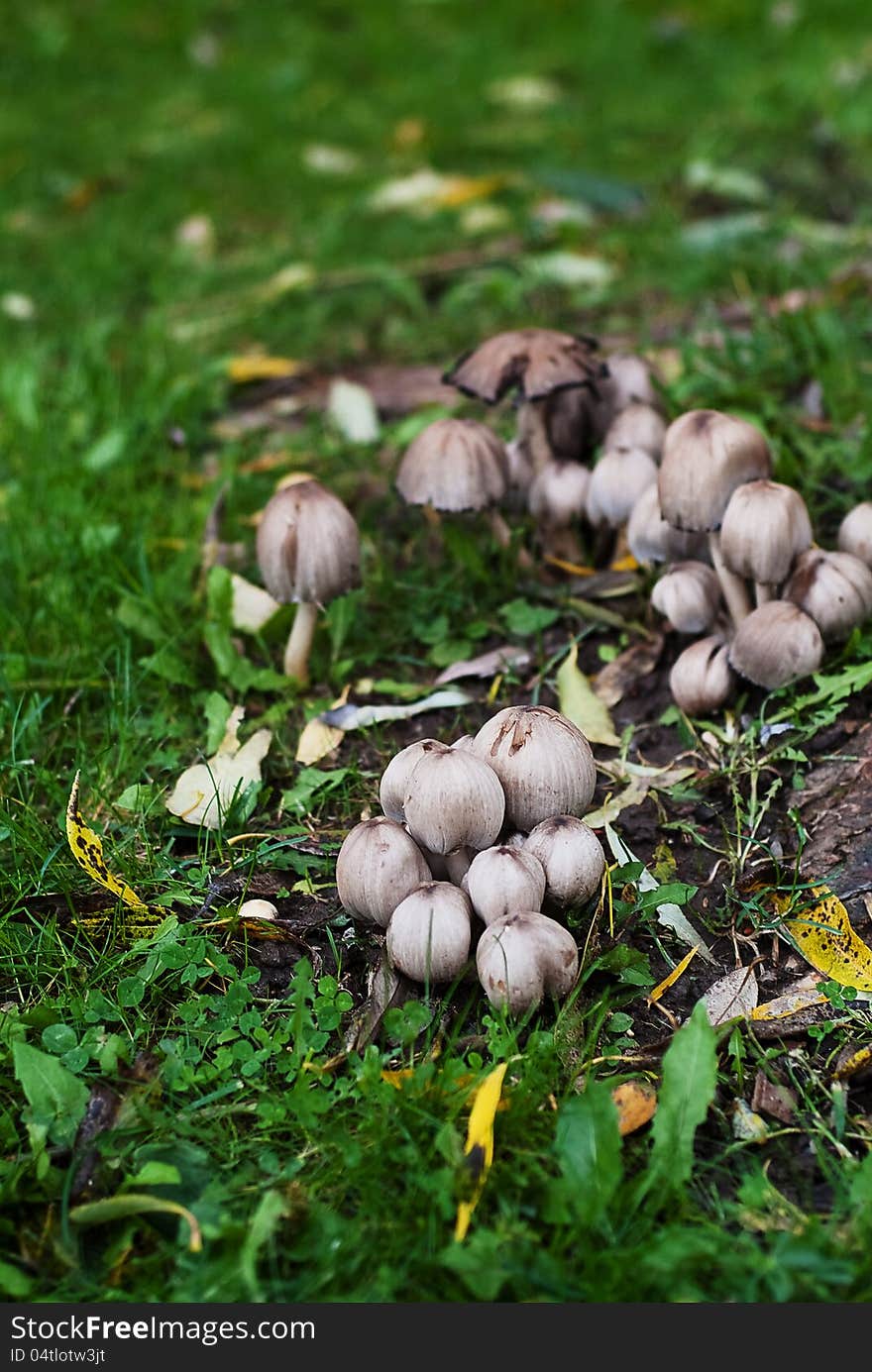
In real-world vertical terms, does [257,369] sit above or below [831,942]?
above

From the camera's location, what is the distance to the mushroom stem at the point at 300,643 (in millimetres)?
2473

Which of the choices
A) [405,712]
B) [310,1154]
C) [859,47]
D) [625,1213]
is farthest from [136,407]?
[859,47]

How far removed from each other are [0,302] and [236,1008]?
3433 mm

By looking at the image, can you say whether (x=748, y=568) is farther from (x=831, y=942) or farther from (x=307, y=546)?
(x=307, y=546)

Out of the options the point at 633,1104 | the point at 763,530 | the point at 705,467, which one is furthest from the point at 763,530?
the point at 633,1104

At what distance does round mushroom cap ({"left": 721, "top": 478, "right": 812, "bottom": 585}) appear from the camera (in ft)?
6.91

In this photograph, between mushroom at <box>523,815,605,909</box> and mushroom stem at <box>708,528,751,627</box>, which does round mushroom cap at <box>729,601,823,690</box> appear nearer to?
mushroom stem at <box>708,528,751,627</box>

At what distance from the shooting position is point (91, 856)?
77.0 inches

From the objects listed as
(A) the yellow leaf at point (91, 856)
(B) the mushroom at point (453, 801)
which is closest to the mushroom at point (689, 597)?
(B) the mushroom at point (453, 801)

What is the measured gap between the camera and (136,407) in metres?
3.48

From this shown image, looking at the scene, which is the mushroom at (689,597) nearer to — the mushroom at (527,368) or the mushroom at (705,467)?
the mushroom at (705,467)

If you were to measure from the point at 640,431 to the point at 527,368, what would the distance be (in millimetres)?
256

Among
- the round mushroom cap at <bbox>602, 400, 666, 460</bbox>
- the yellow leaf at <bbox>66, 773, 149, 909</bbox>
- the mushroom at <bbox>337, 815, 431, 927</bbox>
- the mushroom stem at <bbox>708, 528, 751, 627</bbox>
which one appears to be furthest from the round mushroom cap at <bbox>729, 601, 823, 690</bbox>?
the yellow leaf at <bbox>66, 773, 149, 909</bbox>

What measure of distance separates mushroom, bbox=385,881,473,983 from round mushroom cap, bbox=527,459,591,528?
44.6 inches
